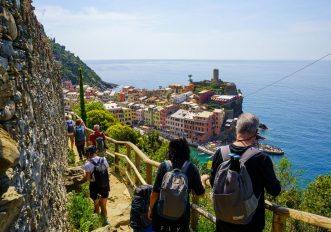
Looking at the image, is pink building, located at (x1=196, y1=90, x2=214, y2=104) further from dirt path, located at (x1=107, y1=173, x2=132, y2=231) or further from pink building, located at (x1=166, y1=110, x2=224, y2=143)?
dirt path, located at (x1=107, y1=173, x2=132, y2=231)

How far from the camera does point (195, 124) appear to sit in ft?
240

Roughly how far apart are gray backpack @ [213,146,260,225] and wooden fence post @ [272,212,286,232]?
19.6 inches

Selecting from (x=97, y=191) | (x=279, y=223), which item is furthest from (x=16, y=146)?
(x=97, y=191)

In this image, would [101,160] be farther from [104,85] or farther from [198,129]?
[104,85]

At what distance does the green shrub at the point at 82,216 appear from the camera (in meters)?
5.18

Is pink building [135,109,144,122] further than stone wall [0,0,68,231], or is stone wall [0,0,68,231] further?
pink building [135,109,144,122]

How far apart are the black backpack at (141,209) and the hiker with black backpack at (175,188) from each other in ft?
1.73

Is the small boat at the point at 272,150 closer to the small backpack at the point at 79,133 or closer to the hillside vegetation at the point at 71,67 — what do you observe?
the small backpack at the point at 79,133

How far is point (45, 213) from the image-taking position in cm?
338

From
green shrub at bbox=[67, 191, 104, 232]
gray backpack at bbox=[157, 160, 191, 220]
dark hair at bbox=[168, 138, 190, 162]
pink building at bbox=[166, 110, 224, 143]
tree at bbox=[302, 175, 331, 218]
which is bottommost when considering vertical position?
pink building at bbox=[166, 110, 224, 143]

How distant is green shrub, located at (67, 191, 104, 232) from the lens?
17.0ft

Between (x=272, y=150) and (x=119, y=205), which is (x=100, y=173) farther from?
(x=272, y=150)

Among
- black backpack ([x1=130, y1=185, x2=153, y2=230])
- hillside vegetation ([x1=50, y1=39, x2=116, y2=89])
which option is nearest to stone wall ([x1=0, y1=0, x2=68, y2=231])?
black backpack ([x1=130, y1=185, x2=153, y2=230])

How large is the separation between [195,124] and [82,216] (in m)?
68.2
